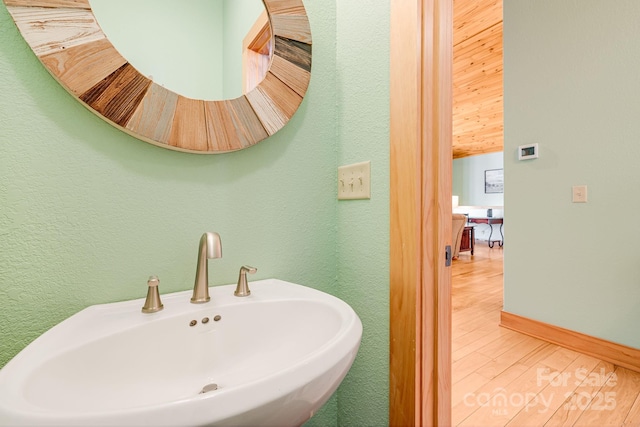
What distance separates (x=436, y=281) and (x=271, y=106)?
628 mm

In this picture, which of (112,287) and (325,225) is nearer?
(112,287)

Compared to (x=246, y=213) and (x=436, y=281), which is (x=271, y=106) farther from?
(x=436, y=281)

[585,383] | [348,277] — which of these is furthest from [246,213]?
[585,383]

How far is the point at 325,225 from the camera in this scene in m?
0.87

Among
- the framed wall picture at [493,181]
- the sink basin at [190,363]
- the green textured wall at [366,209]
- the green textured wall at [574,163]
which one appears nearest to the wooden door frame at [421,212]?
the green textured wall at [366,209]

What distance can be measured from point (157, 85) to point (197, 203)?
28 cm

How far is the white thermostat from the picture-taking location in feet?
5.92

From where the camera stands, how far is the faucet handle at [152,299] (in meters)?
0.54

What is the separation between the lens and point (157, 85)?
61 centimetres

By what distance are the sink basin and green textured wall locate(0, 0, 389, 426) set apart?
3.4 inches

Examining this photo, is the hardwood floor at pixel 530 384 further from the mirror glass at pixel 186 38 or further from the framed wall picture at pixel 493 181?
the framed wall picture at pixel 493 181

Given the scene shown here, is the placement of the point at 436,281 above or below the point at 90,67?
below

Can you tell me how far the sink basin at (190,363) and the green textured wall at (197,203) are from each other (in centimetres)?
9

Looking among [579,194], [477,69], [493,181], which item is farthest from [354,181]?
[493,181]
